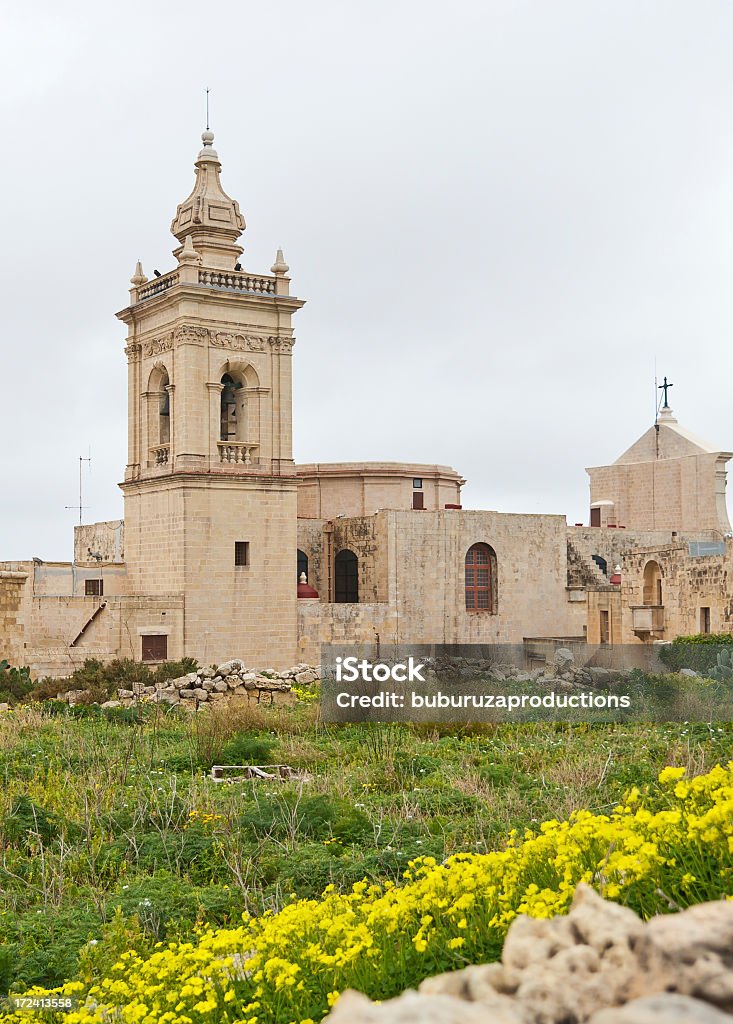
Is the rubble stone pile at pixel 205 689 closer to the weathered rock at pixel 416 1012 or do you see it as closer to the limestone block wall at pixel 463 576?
the limestone block wall at pixel 463 576

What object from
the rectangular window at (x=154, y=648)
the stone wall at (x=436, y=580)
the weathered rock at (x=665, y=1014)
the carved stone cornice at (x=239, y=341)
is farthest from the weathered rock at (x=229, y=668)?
the weathered rock at (x=665, y=1014)

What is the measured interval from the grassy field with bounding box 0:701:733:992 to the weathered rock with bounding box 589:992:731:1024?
4.51 metres

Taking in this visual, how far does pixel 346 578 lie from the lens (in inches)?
1296

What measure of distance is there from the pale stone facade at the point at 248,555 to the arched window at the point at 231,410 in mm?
43

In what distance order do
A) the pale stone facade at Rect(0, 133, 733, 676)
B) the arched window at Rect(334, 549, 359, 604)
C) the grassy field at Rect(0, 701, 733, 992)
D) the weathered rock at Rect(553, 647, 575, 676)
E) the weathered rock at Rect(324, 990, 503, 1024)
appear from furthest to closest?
the arched window at Rect(334, 549, 359, 604) → the pale stone facade at Rect(0, 133, 733, 676) → the weathered rock at Rect(553, 647, 575, 676) → the grassy field at Rect(0, 701, 733, 992) → the weathered rock at Rect(324, 990, 503, 1024)

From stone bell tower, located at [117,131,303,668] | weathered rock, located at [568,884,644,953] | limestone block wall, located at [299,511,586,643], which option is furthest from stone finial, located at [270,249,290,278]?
weathered rock, located at [568,884,644,953]

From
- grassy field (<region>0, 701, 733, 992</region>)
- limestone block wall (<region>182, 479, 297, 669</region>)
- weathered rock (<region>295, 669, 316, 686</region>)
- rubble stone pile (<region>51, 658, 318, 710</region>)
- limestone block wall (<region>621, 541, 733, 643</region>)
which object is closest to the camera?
grassy field (<region>0, 701, 733, 992</region>)

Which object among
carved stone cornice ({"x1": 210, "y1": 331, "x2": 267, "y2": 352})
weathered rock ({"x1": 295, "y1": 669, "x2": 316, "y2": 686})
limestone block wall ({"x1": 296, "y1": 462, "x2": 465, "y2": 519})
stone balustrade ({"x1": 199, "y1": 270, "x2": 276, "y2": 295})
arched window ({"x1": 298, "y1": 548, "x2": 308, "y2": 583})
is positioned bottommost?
weathered rock ({"x1": 295, "y1": 669, "x2": 316, "y2": 686})

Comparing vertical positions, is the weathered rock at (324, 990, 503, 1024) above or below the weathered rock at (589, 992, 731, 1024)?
below

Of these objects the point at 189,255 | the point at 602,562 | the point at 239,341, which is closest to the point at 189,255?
the point at 189,255

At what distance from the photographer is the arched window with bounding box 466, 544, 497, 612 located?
107ft

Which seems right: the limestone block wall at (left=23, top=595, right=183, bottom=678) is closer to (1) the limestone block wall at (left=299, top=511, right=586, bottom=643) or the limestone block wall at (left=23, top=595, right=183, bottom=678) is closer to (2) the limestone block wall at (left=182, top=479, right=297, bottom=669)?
(2) the limestone block wall at (left=182, top=479, right=297, bottom=669)

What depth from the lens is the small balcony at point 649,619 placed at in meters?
27.8

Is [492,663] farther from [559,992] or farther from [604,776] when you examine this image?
[559,992]
